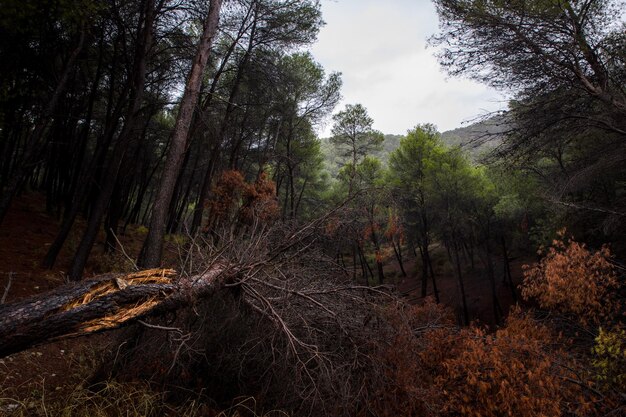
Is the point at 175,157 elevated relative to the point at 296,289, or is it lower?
elevated

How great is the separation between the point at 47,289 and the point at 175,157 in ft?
14.7

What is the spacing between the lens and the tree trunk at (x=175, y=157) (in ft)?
16.6

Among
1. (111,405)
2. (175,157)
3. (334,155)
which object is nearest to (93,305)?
(111,405)

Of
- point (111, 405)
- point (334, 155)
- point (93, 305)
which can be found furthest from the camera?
point (334, 155)

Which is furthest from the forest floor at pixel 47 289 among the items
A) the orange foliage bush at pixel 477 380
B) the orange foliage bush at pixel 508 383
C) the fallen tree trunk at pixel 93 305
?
the orange foliage bush at pixel 508 383

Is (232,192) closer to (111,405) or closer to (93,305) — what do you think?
(111,405)

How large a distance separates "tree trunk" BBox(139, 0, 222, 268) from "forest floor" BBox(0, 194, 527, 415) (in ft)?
1.38

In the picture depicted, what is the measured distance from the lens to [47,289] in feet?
22.1

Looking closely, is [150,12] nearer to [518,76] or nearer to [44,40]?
[44,40]

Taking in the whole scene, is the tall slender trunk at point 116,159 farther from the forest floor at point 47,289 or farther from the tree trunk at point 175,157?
the tree trunk at point 175,157

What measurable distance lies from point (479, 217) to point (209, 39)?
16.1m

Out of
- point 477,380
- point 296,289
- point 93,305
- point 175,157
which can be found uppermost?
point 175,157

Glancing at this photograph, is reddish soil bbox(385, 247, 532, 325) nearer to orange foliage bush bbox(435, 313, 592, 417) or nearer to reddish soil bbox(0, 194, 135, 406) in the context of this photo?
orange foliage bush bbox(435, 313, 592, 417)

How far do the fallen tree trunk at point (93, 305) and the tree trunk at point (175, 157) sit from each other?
1597 mm
